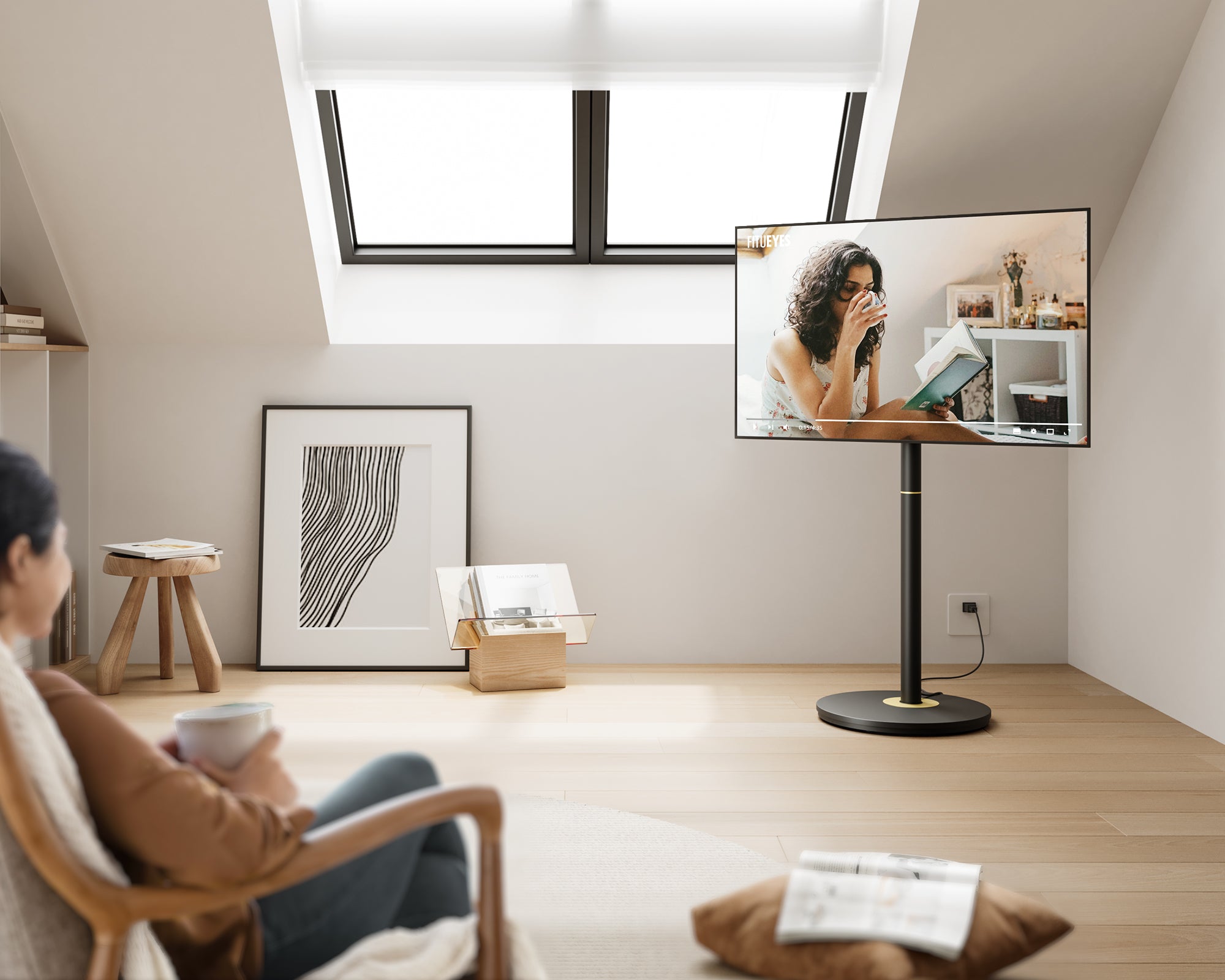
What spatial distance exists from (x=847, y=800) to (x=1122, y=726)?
120 cm

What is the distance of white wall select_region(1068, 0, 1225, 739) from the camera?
3.19 metres

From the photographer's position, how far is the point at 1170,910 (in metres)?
2.05

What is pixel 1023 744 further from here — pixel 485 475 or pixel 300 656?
pixel 300 656

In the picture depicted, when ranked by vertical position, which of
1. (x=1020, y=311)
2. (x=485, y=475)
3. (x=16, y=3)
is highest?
(x=16, y=3)

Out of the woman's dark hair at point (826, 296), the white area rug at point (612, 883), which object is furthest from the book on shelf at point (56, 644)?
the woman's dark hair at point (826, 296)

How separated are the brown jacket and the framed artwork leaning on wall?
3029 mm

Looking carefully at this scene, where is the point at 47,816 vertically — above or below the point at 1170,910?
above

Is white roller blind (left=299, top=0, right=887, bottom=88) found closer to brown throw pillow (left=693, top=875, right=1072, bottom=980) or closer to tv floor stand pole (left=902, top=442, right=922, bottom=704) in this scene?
tv floor stand pole (left=902, top=442, right=922, bottom=704)

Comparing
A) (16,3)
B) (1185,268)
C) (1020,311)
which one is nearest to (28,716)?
(1020,311)

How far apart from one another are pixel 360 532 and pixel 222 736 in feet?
10.2

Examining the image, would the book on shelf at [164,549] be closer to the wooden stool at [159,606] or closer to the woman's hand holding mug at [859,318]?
the wooden stool at [159,606]

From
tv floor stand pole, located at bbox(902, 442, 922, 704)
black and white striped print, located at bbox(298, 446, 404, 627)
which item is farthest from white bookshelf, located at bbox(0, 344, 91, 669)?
tv floor stand pole, located at bbox(902, 442, 922, 704)

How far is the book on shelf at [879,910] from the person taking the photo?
1448 mm

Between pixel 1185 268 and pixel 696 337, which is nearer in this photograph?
pixel 1185 268
